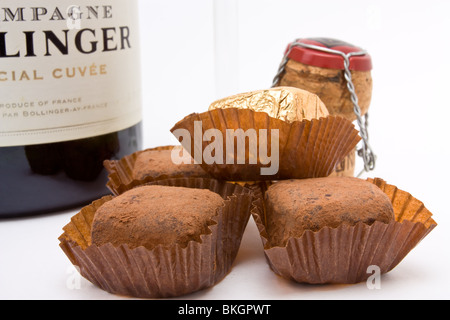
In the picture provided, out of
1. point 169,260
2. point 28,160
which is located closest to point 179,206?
point 169,260

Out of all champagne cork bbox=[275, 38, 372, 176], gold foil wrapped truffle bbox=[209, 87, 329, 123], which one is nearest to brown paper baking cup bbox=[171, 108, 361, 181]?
gold foil wrapped truffle bbox=[209, 87, 329, 123]

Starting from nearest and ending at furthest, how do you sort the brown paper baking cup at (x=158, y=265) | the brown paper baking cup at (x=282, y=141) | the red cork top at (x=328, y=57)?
the brown paper baking cup at (x=158, y=265) < the brown paper baking cup at (x=282, y=141) < the red cork top at (x=328, y=57)

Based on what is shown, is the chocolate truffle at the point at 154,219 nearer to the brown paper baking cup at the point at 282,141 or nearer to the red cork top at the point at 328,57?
the brown paper baking cup at the point at 282,141

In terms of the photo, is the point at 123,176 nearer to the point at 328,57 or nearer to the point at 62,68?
the point at 62,68

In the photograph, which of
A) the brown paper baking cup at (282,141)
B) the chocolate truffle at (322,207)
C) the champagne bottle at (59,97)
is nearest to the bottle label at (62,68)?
the champagne bottle at (59,97)

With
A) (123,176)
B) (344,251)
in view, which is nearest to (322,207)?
(344,251)

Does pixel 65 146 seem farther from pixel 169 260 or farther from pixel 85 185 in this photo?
pixel 169 260

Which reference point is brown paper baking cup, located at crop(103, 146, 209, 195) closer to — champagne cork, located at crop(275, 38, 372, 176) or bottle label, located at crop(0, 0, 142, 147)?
bottle label, located at crop(0, 0, 142, 147)
